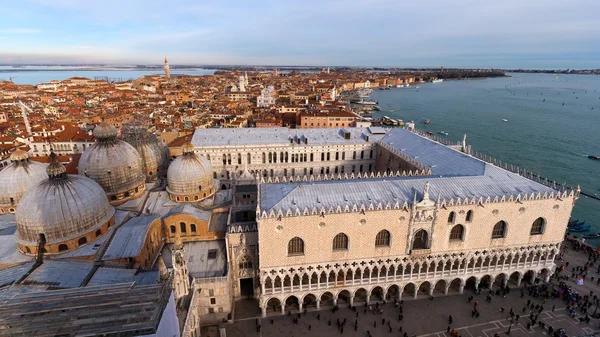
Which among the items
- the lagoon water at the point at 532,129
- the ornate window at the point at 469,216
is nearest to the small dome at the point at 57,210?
the ornate window at the point at 469,216

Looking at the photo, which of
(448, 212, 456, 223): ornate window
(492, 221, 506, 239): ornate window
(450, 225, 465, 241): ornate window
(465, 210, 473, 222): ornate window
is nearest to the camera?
(448, 212, 456, 223): ornate window

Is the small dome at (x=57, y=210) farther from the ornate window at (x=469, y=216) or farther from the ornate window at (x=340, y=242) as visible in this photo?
the ornate window at (x=469, y=216)

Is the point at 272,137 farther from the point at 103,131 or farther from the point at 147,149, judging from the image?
the point at 103,131

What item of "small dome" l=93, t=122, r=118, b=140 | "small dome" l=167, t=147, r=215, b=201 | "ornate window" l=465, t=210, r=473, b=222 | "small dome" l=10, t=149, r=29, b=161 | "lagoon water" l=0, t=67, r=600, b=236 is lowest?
"lagoon water" l=0, t=67, r=600, b=236

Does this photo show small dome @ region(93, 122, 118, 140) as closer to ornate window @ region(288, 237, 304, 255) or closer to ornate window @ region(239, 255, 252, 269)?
ornate window @ region(239, 255, 252, 269)

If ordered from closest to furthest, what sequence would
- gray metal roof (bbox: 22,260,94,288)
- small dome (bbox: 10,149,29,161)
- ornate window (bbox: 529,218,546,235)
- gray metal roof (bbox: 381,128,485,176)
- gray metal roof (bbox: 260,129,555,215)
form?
gray metal roof (bbox: 22,260,94,288) < gray metal roof (bbox: 260,129,555,215) < small dome (bbox: 10,149,29,161) < ornate window (bbox: 529,218,546,235) < gray metal roof (bbox: 381,128,485,176)

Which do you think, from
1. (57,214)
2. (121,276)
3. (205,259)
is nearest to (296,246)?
(205,259)

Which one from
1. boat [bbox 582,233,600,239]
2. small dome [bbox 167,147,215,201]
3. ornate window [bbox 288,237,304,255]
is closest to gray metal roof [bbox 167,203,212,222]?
small dome [bbox 167,147,215,201]
